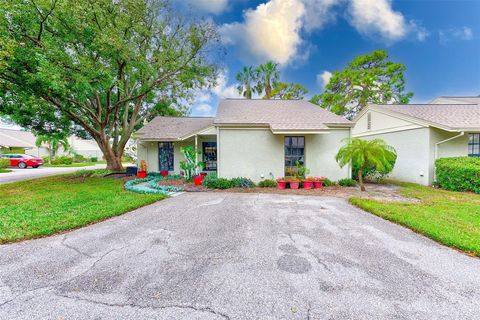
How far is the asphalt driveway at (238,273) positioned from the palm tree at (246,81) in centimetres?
1987

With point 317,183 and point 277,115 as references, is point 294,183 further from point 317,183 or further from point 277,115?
point 277,115

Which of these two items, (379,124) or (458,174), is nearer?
(458,174)

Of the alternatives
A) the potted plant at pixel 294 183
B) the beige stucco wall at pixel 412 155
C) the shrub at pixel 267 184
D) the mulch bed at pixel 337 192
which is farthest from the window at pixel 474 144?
the shrub at pixel 267 184

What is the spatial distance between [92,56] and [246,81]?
50.2ft

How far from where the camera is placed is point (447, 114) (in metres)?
10.6

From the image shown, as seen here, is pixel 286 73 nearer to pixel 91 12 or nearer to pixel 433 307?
pixel 91 12

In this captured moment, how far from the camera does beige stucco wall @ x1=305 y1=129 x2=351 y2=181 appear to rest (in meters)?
10.1

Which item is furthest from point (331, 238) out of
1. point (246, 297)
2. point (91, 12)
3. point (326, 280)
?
point (91, 12)

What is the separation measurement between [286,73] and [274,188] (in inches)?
670

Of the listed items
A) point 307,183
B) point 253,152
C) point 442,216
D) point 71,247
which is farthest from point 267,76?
point 71,247

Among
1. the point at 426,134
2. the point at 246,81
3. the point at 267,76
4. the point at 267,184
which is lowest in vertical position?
the point at 267,184

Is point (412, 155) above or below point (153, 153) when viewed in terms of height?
below

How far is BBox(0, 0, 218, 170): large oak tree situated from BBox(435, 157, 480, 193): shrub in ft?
44.6

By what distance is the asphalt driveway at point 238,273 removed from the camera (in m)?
2.14
